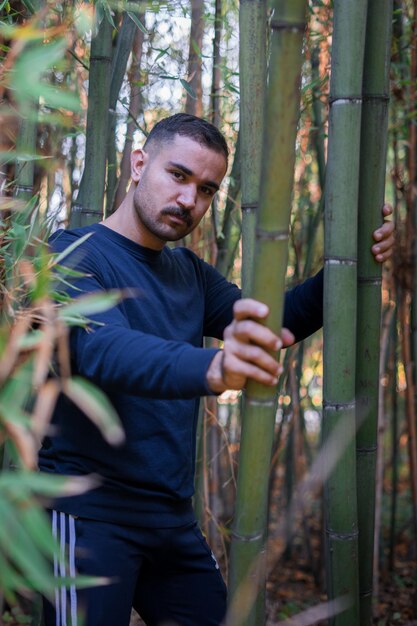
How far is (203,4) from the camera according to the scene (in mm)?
2545

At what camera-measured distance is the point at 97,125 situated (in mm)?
1936

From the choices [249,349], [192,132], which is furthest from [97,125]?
[249,349]

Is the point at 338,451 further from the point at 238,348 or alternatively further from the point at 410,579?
the point at 410,579

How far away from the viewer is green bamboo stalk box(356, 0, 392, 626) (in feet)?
5.25

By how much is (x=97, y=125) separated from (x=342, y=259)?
79 centimetres

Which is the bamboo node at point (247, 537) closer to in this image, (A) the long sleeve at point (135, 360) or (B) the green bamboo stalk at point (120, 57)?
(A) the long sleeve at point (135, 360)

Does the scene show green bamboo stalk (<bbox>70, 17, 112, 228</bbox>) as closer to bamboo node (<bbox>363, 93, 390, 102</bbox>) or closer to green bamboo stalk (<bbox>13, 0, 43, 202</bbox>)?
green bamboo stalk (<bbox>13, 0, 43, 202</bbox>)

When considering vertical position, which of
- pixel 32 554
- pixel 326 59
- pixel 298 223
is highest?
pixel 326 59

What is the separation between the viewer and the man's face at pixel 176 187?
67.1 inches

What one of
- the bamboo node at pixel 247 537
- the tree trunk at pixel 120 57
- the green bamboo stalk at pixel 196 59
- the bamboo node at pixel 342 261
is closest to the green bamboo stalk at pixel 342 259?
the bamboo node at pixel 342 261

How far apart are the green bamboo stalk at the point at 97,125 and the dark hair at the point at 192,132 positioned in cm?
21

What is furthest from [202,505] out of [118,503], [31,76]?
[31,76]

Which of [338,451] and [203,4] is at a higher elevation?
[203,4]

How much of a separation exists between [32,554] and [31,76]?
0.55 m
